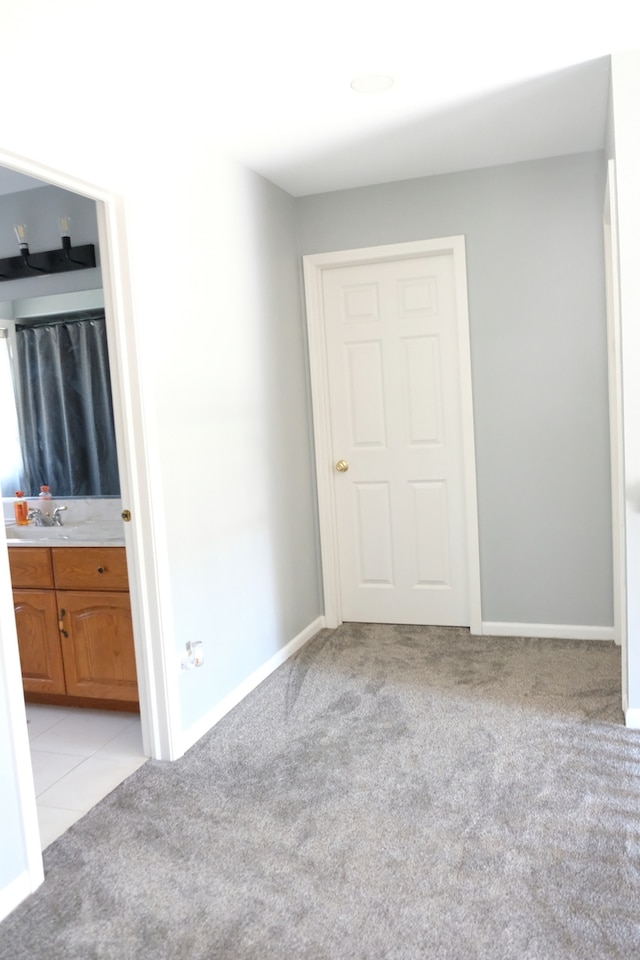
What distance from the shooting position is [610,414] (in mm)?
3756

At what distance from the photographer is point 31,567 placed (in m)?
3.31

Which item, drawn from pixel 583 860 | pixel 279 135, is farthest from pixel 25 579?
pixel 583 860

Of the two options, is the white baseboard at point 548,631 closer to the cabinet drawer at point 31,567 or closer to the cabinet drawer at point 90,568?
the cabinet drawer at point 90,568

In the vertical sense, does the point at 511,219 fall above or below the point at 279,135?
below

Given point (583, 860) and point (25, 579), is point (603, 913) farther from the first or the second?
point (25, 579)

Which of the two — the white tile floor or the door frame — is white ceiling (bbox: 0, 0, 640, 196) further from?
the white tile floor

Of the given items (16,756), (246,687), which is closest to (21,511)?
(246,687)

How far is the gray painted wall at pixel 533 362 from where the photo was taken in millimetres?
3785

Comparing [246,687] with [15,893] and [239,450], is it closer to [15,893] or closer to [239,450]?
[239,450]

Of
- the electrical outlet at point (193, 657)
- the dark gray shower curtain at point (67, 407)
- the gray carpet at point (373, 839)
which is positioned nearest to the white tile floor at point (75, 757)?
the gray carpet at point (373, 839)

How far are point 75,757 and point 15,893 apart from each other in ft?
2.98

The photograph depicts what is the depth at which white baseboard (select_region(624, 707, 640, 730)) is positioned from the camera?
2883 millimetres

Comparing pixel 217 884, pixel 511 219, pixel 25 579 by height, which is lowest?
pixel 217 884

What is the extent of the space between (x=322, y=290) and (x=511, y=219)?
1045mm
